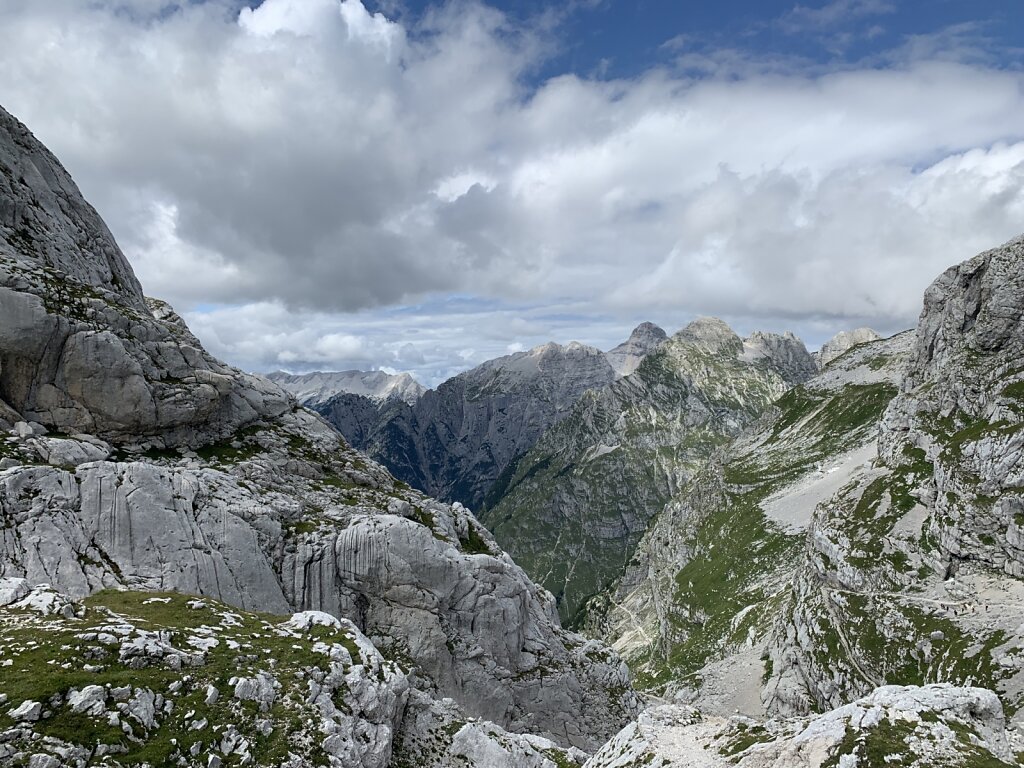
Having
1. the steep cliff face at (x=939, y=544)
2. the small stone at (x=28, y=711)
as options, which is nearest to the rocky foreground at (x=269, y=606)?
the small stone at (x=28, y=711)

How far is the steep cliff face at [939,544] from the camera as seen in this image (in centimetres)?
8350

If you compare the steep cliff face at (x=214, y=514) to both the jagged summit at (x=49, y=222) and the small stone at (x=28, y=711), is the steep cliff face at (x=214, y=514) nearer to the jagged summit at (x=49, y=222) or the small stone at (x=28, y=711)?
the jagged summit at (x=49, y=222)

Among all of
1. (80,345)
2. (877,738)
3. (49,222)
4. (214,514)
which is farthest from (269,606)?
(49,222)

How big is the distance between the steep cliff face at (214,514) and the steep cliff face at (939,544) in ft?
200

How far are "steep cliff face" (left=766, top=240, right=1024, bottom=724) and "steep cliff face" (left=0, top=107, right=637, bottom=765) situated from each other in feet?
200

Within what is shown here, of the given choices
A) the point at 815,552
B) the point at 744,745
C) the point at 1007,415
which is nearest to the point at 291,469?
the point at 744,745

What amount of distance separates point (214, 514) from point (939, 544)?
121120 millimetres

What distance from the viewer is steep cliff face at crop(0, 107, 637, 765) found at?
124 feet

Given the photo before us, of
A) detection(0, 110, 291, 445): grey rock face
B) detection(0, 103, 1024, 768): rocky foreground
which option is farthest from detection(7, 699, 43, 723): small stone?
detection(0, 110, 291, 445): grey rock face

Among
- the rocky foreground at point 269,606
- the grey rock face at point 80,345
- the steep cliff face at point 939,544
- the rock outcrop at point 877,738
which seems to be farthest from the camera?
the steep cliff face at point 939,544

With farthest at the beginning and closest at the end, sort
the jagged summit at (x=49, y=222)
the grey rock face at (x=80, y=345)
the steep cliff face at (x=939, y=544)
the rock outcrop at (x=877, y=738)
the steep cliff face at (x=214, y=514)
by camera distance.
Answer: the steep cliff face at (x=939, y=544)
the jagged summit at (x=49, y=222)
the grey rock face at (x=80, y=345)
the steep cliff face at (x=214, y=514)
the rock outcrop at (x=877, y=738)

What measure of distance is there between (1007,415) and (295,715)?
13722cm

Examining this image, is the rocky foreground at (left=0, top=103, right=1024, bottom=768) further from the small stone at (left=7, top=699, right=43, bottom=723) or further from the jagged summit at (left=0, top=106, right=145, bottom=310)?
the jagged summit at (left=0, top=106, right=145, bottom=310)

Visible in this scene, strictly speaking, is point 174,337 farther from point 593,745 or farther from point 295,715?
point 593,745
